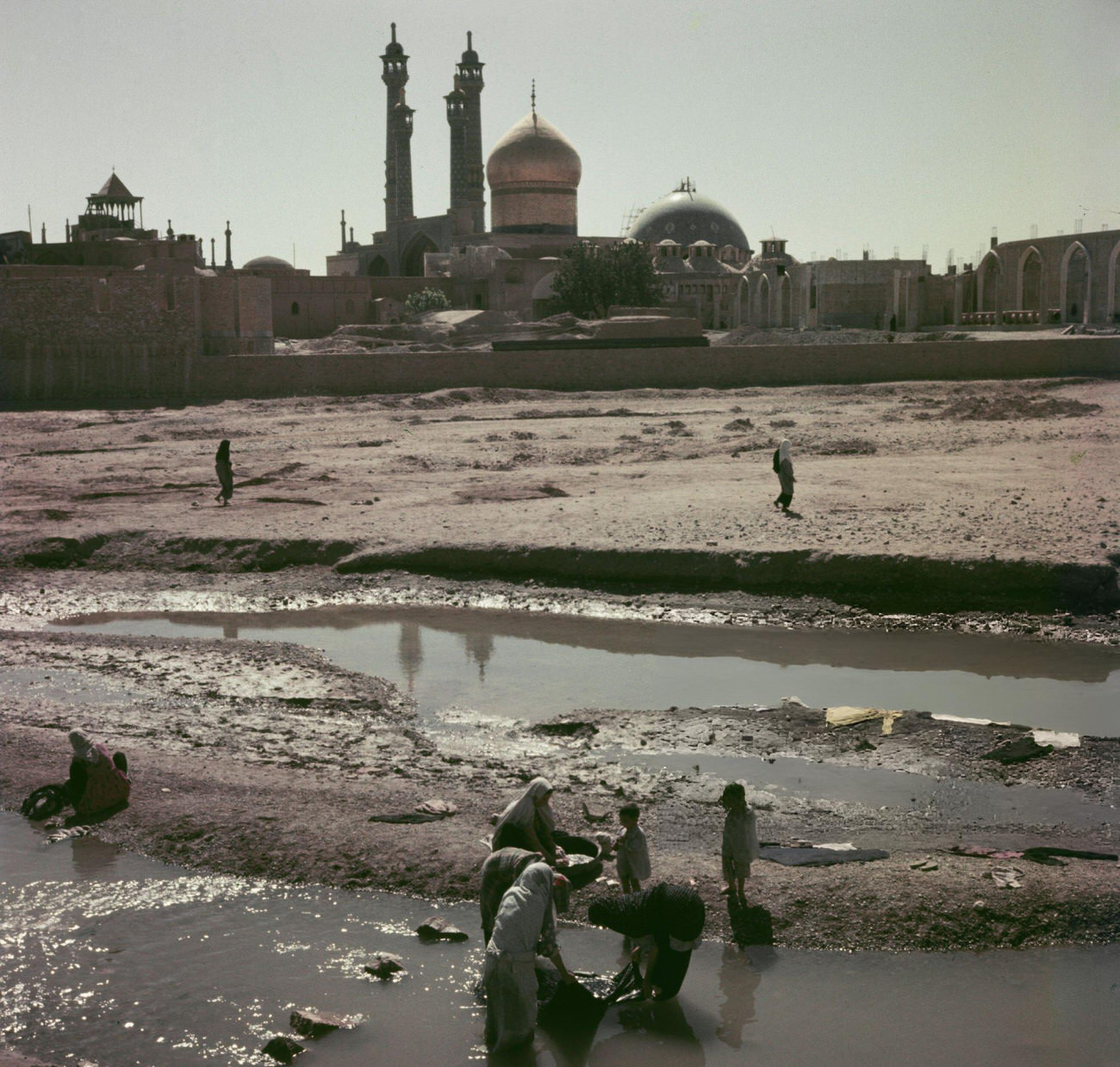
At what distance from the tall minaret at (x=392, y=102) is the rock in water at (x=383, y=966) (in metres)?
55.8

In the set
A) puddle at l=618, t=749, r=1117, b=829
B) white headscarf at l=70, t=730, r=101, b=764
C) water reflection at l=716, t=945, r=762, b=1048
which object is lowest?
water reflection at l=716, t=945, r=762, b=1048

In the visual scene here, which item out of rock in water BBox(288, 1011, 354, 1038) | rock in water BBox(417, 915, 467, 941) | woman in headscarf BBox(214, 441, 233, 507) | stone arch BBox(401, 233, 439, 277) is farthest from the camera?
stone arch BBox(401, 233, 439, 277)

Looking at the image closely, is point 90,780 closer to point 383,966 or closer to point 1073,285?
point 383,966

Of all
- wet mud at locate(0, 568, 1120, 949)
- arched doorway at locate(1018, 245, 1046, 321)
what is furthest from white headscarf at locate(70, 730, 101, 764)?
arched doorway at locate(1018, 245, 1046, 321)

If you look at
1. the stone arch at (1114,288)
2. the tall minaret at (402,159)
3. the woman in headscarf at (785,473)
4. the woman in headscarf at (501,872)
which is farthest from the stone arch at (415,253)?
the woman in headscarf at (501,872)

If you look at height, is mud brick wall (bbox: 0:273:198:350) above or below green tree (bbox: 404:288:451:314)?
below

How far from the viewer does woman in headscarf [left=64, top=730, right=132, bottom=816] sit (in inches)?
272

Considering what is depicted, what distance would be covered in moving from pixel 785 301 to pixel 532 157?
13.1m

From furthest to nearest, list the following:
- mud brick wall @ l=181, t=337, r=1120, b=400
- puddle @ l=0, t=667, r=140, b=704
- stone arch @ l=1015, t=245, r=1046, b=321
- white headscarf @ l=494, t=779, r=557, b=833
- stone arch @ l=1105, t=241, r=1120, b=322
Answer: stone arch @ l=1015, t=245, r=1046, b=321 → stone arch @ l=1105, t=241, r=1120, b=322 → mud brick wall @ l=181, t=337, r=1120, b=400 → puddle @ l=0, t=667, r=140, b=704 → white headscarf @ l=494, t=779, r=557, b=833

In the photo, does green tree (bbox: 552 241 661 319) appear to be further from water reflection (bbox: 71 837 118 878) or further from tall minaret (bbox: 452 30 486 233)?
water reflection (bbox: 71 837 118 878)

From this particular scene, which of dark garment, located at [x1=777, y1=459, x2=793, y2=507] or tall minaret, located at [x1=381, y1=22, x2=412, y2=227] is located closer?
dark garment, located at [x1=777, y1=459, x2=793, y2=507]

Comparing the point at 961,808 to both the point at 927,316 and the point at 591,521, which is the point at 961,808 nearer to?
the point at 591,521

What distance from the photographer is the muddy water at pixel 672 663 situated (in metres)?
9.31

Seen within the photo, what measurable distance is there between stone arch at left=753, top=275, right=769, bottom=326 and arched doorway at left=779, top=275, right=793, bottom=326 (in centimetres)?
132
